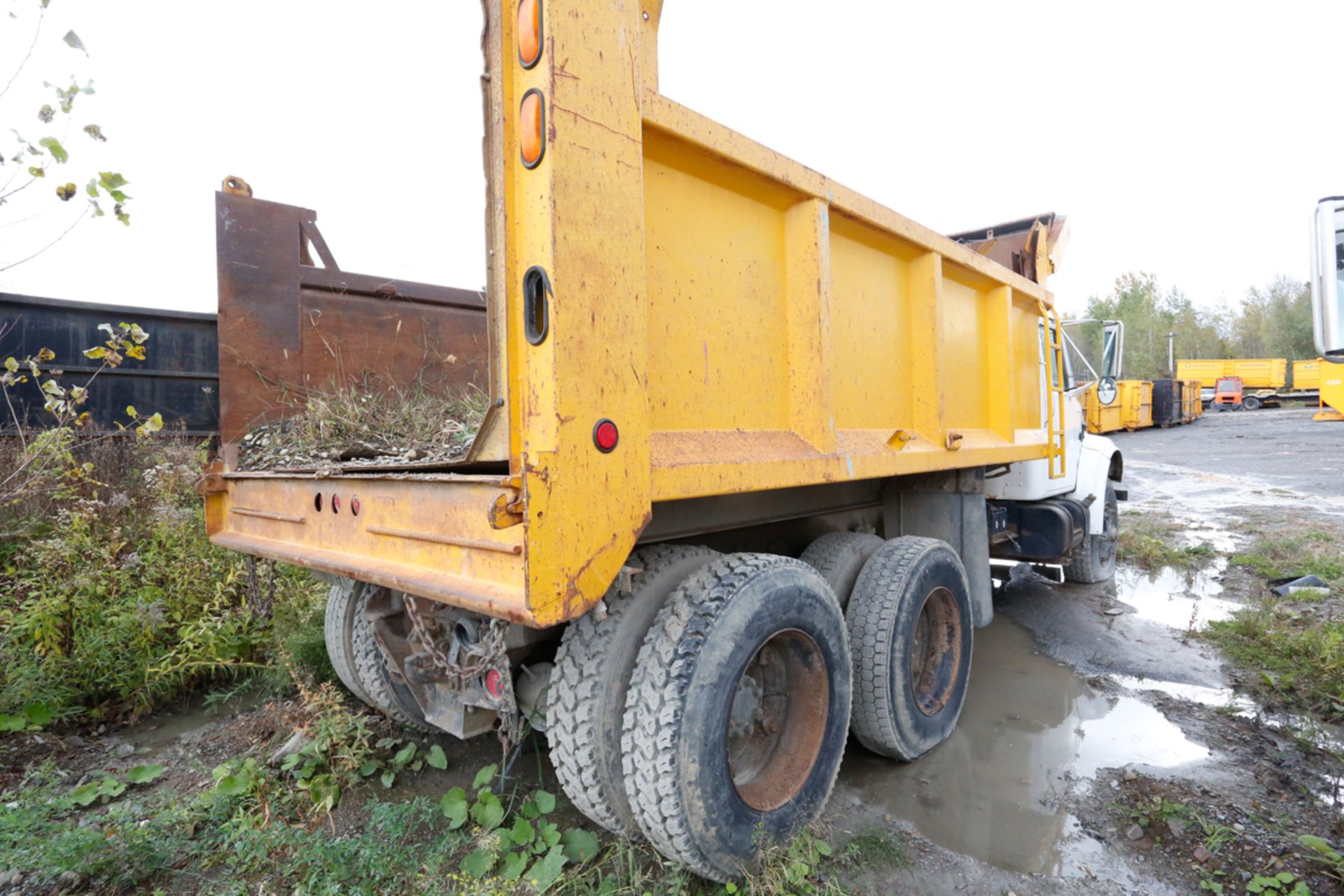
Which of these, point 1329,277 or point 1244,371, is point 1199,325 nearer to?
point 1244,371

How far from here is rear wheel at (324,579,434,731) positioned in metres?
2.91

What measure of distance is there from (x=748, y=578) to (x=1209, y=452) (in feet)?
65.7

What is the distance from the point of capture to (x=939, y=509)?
3.70 meters

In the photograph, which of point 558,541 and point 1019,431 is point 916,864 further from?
point 1019,431

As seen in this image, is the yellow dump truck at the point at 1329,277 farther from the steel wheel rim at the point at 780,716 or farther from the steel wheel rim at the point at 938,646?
the steel wheel rim at the point at 780,716

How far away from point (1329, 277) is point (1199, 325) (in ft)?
195

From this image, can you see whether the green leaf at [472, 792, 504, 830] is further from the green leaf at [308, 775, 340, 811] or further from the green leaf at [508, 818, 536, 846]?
the green leaf at [308, 775, 340, 811]

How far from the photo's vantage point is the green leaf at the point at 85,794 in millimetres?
2633

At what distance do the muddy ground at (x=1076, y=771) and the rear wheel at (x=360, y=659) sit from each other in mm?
301

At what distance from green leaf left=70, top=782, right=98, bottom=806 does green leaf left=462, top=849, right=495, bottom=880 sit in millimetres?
1647

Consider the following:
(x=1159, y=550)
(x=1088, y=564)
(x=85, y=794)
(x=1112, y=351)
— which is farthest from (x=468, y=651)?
(x=1159, y=550)

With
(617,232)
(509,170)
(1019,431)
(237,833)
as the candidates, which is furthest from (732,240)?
(1019,431)

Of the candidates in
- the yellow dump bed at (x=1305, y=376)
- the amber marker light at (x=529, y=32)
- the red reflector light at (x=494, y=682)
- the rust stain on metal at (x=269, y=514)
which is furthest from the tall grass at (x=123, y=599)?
the yellow dump bed at (x=1305, y=376)

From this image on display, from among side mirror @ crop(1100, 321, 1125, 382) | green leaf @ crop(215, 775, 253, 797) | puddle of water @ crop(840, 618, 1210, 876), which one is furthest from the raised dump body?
green leaf @ crop(215, 775, 253, 797)
